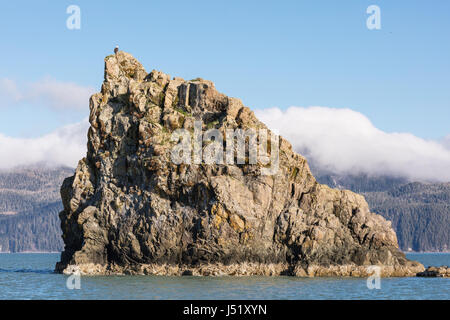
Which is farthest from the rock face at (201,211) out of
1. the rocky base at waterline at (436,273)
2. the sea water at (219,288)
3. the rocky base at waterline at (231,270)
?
the sea water at (219,288)

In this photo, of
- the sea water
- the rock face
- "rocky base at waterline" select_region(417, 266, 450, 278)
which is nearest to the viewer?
the sea water

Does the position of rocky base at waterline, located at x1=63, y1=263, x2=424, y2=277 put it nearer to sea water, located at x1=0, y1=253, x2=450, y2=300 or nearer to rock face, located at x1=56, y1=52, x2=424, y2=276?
rock face, located at x1=56, y1=52, x2=424, y2=276

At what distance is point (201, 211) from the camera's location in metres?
86.8

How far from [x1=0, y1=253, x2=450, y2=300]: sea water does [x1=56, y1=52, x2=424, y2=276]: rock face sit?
13.7 ft

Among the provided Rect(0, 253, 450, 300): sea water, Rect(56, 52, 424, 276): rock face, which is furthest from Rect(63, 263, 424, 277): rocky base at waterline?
Rect(0, 253, 450, 300): sea water

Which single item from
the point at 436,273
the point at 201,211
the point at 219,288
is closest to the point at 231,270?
the point at 201,211

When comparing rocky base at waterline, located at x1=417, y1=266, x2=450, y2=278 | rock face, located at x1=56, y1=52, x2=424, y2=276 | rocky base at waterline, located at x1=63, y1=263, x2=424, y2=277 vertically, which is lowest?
rocky base at waterline, located at x1=417, y1=266, x2=450, y2=278

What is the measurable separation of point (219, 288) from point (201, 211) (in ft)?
57.7

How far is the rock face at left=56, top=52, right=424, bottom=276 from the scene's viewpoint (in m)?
86.2

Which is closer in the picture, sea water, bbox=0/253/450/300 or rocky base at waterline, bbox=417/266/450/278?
sea water, bbox=0/253/450/300

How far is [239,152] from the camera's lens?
89.2 m
